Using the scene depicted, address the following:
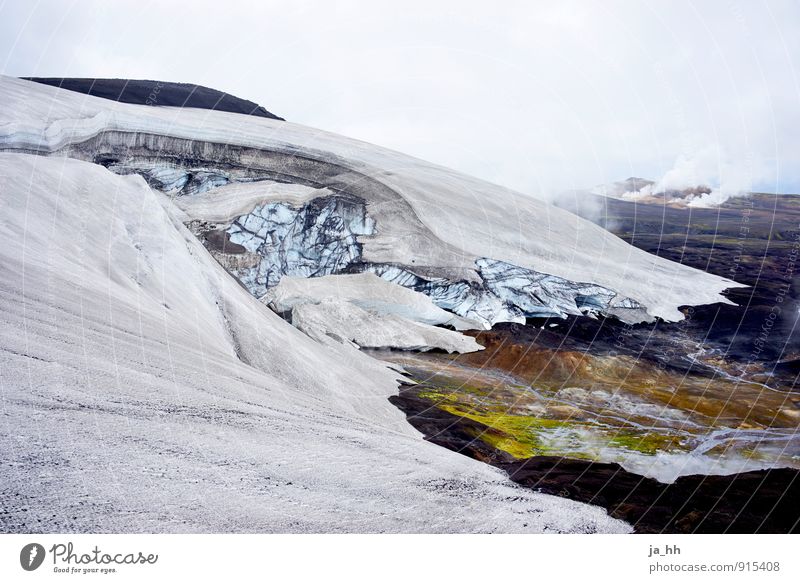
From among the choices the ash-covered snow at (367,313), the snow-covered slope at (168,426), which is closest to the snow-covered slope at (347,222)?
the ash-covered snow at (367,313)

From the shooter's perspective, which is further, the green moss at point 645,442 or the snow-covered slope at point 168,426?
the green moss at point 645,442

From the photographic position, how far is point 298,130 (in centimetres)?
3055

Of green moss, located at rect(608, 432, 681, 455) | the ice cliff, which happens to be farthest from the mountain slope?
green moss, located at rect(608, 432, 681, 455)

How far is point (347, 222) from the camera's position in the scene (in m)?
22.8

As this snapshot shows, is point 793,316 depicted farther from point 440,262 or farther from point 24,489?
point 24,489

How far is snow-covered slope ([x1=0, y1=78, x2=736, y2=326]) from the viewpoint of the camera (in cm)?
2142

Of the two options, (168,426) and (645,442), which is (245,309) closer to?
(168,426)

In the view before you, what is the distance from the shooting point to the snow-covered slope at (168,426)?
4945 millimetres

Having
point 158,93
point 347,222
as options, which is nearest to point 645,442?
point 347,222

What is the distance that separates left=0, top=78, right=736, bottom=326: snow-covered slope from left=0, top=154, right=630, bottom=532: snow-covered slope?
34.1 feet

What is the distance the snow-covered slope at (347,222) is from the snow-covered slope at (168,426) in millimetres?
10386

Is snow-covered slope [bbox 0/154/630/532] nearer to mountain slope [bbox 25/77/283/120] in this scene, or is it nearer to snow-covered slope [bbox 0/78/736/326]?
snow-covered slope [bbox 0/78/736/326]

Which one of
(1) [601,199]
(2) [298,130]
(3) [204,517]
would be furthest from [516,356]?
(1) [601,199]
